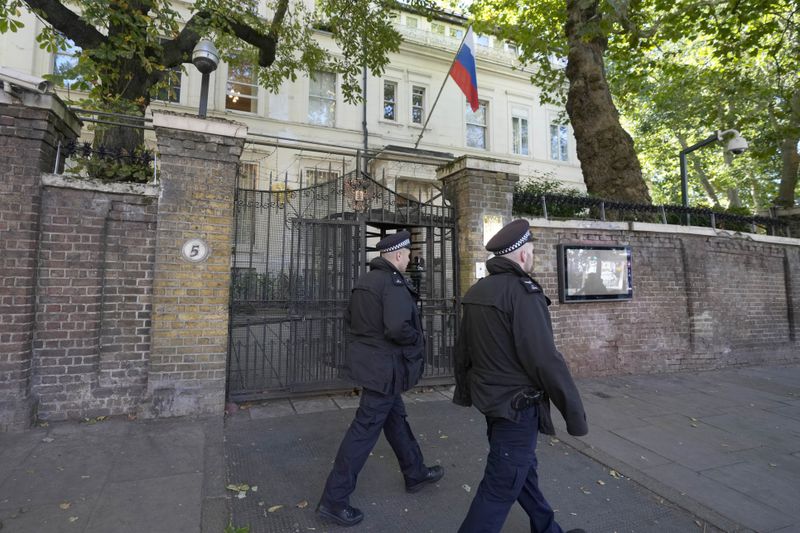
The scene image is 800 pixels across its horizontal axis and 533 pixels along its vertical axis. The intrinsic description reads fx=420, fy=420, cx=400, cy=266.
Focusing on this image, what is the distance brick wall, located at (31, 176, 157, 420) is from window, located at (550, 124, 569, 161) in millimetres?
21079

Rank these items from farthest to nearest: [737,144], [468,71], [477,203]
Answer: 1. [737,144]
2. [468,71]
3. [477,203]

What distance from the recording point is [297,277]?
506 centimetres

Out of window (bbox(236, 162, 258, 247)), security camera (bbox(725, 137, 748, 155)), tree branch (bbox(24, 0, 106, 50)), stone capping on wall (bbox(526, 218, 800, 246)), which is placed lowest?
window (bbox(236, 162, 258, 247))

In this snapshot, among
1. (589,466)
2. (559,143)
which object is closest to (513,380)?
(589,466)

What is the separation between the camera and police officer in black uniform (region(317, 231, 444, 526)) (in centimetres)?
273

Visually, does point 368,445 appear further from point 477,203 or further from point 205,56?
point 205,56

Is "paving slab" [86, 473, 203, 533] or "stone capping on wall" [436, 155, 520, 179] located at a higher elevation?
"stone capping on wall" [436, 155, 520, 179]

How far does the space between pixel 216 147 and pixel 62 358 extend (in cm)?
262

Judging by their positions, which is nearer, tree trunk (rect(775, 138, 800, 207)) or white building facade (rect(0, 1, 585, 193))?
tree trunk (rect(775, 138, 800, 207))

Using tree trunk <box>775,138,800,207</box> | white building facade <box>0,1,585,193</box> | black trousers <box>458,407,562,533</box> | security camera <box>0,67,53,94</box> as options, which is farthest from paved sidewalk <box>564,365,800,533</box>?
white building facade <box>0,1,585,193</box>

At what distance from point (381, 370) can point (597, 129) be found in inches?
313

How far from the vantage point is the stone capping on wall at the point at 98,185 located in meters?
4.12

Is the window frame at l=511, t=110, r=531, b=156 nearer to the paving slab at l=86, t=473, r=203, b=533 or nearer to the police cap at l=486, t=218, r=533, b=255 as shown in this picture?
the police cap at l=486, t=218, r=533, b=255

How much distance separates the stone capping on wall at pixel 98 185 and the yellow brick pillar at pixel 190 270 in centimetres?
17
